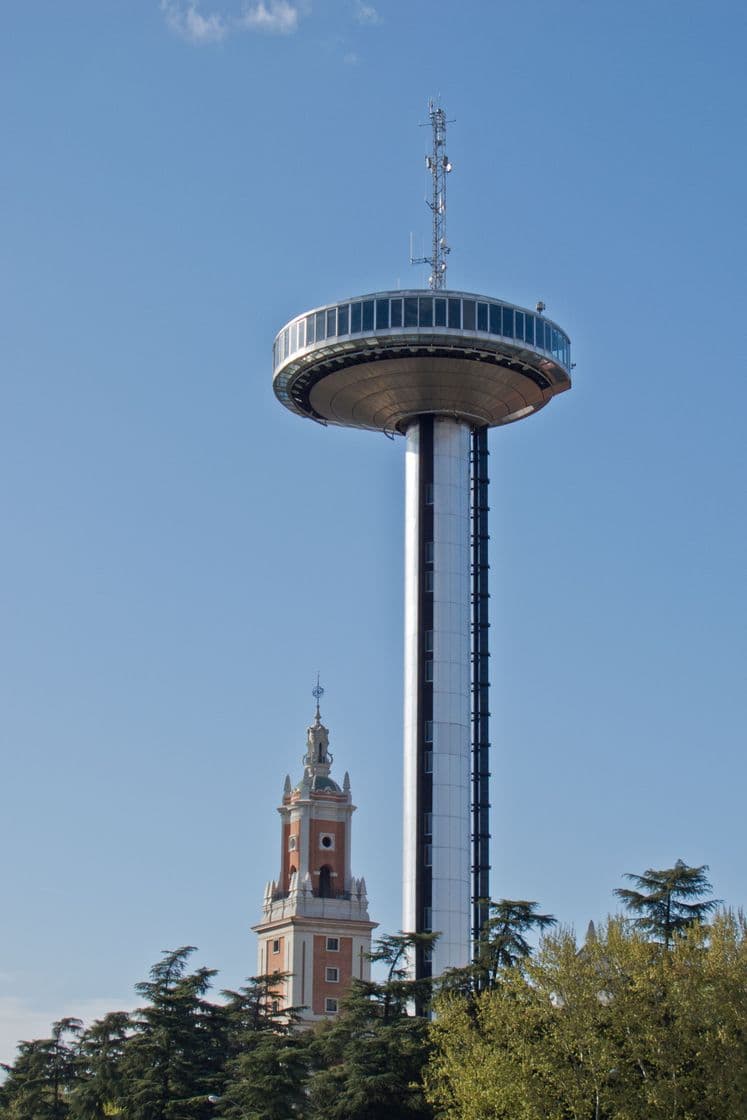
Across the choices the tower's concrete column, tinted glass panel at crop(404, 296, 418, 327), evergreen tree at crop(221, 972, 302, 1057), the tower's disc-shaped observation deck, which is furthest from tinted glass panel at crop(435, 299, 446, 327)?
evergreen tree at crop(221, 972, 302, 1057)

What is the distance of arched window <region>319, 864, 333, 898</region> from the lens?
556 ft

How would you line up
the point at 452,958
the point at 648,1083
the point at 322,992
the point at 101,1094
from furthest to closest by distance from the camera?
the point at 322,992 < the point at 452,958 < the point at 101,1094 < the point at 648,1083

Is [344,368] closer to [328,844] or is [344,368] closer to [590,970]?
[328,844]

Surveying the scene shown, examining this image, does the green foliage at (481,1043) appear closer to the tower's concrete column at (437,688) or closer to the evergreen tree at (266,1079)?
the evergreen tree at (266,1079)

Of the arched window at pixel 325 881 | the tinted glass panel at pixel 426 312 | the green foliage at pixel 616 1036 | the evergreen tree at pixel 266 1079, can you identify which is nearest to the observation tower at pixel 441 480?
the tinted glass panel at pixel 426 312

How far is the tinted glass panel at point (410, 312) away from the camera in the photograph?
137375mm

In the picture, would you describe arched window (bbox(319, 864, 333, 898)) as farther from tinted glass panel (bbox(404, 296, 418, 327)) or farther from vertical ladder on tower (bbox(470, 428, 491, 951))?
tinted glass panel (bbox(404, 296, 418, 327))

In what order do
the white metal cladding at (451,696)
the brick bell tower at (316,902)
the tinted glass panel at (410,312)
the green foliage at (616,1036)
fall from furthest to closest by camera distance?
1. the brick bell tower at (316,902)
2. the tinted glass panel at (410,312)
3. the white metal cladding at (451,696)
4. the green foliage at (616,1036)

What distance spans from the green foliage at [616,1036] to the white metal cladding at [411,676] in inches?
1577

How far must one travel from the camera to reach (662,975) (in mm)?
88875

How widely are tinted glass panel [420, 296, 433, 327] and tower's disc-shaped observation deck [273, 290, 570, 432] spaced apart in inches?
2.6

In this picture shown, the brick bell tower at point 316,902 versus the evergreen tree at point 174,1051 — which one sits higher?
the brick bell tower at point 316,902

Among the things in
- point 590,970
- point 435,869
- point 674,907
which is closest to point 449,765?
point 435,869

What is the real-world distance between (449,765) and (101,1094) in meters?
33.2
